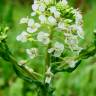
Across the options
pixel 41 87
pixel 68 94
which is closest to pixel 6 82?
pixel 68 94

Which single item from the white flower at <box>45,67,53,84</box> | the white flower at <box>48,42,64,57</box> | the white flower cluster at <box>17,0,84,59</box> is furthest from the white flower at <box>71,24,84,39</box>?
the white flower at <box>45,67,53,84</box>

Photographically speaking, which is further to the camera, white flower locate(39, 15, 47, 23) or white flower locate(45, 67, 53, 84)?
white flower locate(45, 67, 53, 84)

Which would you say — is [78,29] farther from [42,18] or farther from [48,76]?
[48,76]

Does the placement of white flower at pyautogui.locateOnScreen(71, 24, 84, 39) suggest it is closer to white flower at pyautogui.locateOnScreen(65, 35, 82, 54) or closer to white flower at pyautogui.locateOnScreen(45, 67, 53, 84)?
white flower at pyautogui.locateOnScreen(65, 35, 82, 54)

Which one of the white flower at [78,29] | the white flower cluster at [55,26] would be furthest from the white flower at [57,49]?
the white flower at [78,29]

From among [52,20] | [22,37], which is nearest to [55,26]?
[52,20]

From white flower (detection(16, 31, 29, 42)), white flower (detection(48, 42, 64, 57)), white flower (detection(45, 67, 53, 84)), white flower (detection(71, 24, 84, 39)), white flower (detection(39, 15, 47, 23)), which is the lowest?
white flower (detection(45, 67, 53, 84))
